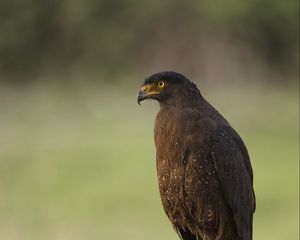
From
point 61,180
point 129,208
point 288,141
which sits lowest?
point 129,208

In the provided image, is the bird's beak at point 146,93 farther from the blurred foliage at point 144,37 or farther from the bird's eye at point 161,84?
the blurred foliage at point 144,37

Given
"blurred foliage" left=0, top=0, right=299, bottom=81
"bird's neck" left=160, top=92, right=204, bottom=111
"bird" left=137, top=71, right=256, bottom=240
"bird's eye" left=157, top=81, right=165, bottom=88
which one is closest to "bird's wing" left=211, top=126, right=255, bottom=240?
"bird" left=137, top=71, right=256, bottom=240

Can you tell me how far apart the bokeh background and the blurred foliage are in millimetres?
59

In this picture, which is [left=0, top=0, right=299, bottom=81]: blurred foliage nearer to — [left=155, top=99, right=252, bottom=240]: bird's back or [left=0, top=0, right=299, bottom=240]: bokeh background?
[left=0, top=0, right=299, bottom=240]: bokeh background

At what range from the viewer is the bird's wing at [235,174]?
22.6 ft

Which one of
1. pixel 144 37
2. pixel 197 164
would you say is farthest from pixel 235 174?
pixel 144 37

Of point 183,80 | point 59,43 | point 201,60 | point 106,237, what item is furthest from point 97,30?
point 183,80

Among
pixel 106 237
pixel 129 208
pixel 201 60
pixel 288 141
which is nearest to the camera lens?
pixel 106 237

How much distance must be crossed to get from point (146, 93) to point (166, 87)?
0.50 feet

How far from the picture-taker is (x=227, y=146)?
6.92 metres

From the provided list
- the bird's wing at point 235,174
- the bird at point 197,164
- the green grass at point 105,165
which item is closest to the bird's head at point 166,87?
the bird at point 197,164

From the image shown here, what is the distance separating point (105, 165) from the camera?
72.1 ft

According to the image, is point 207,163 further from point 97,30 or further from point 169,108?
point 97,30

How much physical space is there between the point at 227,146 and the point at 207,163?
0.19m
